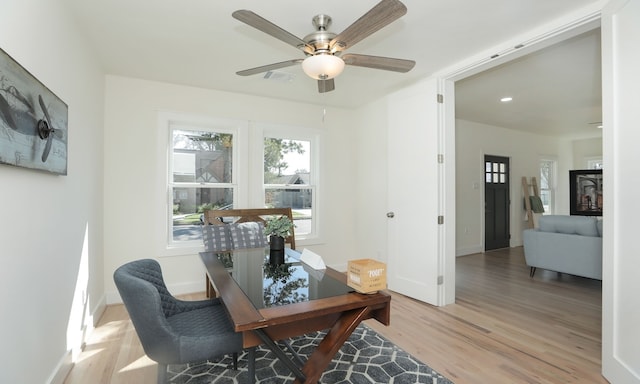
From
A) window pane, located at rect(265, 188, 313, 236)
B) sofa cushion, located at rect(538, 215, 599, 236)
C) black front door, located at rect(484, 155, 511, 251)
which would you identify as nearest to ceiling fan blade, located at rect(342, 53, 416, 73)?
window pane, located at rect(265, 188, 313, 236)

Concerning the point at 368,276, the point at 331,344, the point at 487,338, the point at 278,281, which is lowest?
the point at 487,338

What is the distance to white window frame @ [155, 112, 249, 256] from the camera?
3512 millimetres

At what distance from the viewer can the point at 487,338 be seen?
98.6 inches

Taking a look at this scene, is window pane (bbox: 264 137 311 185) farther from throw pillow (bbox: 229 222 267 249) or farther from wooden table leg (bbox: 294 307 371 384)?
wooden table leg (bbox: 294 307 371 384)

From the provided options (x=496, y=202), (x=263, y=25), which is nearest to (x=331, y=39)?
(x=263, y=25)

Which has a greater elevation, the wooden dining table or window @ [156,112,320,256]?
window @ [156,112,320,256]

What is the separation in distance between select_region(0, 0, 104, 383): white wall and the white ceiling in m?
0.39

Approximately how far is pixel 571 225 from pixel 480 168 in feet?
8.03

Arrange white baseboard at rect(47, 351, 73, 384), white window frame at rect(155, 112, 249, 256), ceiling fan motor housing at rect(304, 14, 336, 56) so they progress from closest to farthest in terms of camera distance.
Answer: white baseboard at rect(47, 351, 73, 384)
ceiling fan motor housing at rect(304, 14, 336, 56)
white window frame at rect(155, 112, 249, 256)

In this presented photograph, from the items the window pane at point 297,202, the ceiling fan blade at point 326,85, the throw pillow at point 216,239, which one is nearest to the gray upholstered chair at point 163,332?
the throw pillow at point 216,239

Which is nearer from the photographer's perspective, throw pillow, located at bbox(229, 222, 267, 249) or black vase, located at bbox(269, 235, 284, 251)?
black vase, located at bbox(269, 235, 284, 251)

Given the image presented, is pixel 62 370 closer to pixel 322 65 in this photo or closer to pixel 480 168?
pixel 322 65

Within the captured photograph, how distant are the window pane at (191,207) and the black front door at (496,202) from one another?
527cm

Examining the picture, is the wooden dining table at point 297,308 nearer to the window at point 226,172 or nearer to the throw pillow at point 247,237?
the throw pillow at point 247,237
